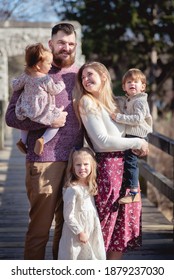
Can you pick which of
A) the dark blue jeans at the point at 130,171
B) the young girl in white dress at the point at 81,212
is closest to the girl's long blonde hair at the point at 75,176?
the young girl in white dress at the point at 81,212

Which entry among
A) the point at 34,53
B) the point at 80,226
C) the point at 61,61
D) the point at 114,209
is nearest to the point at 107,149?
the point at 114,209

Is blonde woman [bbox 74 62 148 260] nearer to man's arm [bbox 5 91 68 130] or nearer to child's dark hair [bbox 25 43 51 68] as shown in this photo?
man's arm [bbox 5 91 68 130]

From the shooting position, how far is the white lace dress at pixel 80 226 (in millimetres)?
3928

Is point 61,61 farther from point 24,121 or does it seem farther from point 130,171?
point 130,171

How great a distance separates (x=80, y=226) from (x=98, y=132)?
1.74 ft

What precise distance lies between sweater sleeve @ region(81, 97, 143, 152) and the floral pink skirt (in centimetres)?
9

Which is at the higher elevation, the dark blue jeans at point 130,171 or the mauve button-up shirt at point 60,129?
the mauve button-up shirt at point 60,129

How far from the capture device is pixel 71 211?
12.9ft

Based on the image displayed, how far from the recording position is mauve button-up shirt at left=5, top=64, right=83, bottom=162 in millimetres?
4016

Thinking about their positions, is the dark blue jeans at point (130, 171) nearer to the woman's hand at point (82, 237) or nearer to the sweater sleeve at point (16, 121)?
the woman's hand at point (82, 237)

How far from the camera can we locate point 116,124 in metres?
4.05
